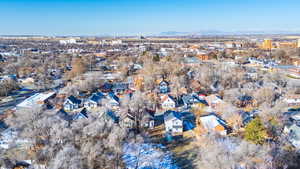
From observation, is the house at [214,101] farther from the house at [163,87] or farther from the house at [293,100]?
the house at [293,100]

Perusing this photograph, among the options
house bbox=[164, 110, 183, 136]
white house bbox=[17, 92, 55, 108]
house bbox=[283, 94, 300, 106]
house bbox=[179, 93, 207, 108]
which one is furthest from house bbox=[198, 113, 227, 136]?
white house bbox=[17, 92, 55, 108]

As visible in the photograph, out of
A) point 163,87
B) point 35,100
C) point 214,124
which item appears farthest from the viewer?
point 163,87

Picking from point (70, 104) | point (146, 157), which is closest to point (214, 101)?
point (146, 157)

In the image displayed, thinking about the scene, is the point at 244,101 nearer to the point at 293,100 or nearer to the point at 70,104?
the point at 293,100

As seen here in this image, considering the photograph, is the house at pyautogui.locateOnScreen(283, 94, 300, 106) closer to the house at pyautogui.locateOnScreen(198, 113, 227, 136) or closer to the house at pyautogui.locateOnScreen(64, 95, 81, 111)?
the house at pyautogui.locateOnScreen(198, 113, 227, 136)

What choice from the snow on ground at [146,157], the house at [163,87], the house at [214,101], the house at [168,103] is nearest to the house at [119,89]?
the house at [163,87]

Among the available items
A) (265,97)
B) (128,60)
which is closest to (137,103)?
(265,97)
